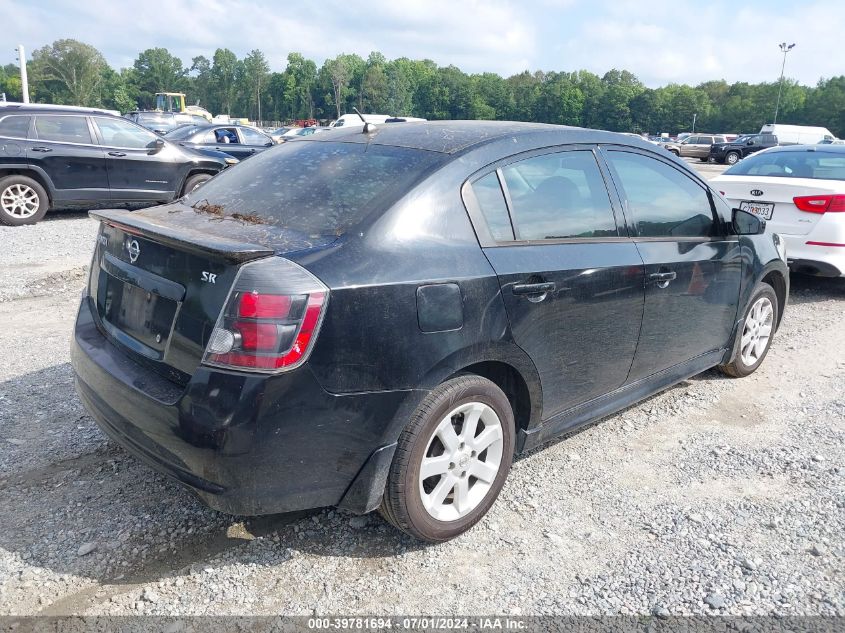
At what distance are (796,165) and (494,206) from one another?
20.4 ft

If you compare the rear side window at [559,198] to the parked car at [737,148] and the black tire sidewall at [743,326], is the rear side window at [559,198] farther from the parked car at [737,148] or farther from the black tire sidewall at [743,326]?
the parked car at [737,148]

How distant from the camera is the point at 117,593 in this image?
254 centimetres

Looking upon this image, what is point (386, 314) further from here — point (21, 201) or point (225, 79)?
point (225, 79)

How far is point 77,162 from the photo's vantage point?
10.2m

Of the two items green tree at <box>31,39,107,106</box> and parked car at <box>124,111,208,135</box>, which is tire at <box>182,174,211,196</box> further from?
green tree at <box>31,39,107,106</box>

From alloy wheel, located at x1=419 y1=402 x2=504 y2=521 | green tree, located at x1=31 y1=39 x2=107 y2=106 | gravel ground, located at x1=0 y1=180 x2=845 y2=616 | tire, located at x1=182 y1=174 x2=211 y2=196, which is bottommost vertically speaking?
gravel ground, located at x1=0 y1=180 x2=845 y2=616

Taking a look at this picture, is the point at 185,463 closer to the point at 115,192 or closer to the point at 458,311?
the point at 458,311

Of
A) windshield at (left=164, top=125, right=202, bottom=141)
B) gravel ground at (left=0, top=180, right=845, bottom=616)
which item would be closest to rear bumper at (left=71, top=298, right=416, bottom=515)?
gravel ground at (left=0, top=180, right=845, bottom=616)

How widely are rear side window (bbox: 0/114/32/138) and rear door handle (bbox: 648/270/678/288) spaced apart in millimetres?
9692

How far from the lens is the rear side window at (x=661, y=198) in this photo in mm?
3637

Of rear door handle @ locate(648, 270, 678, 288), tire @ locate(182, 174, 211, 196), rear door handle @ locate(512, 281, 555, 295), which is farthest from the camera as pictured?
tire @ locate(182, 174, 211, 196)

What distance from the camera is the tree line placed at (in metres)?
103

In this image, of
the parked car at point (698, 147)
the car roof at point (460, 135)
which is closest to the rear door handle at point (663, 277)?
the car roof at point (460, 135)

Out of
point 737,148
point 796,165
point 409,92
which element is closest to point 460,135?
point 796,165
